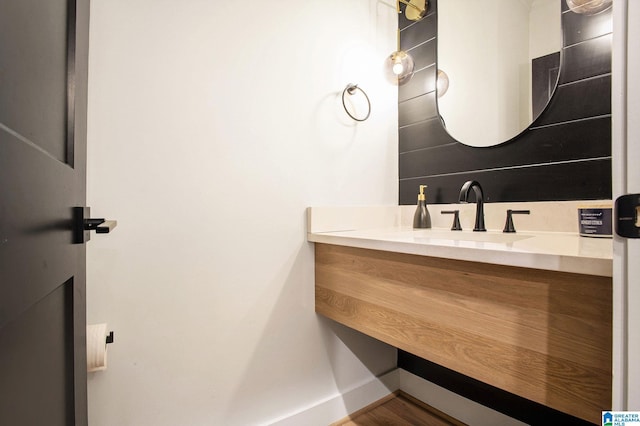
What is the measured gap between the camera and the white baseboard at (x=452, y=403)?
130 centimetres

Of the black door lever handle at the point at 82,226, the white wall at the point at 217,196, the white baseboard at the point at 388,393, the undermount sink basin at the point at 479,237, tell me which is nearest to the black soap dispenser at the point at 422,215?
the undermount sink basin at the point at 479,237

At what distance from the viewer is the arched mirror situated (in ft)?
3.90

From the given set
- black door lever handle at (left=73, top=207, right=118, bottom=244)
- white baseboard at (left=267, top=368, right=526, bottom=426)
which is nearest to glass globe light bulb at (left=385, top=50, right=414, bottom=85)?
black door lever handle at (left=73, top=207, right=118, bottom=244)

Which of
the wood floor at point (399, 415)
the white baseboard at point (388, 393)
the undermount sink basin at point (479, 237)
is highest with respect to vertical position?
the undermount sink basin at point (479, 237)

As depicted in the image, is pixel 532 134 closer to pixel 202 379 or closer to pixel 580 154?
pixel 580 154

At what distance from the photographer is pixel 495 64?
1337 mm

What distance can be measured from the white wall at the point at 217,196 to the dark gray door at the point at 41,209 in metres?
0.31

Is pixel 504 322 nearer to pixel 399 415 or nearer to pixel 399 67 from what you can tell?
pixel 399 415

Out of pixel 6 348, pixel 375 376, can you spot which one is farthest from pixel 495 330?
pixel 375 376

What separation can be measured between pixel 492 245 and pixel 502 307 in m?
0.16

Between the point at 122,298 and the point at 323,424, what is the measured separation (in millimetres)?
1013

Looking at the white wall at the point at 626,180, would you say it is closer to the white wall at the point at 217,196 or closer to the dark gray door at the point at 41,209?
the dark gray door at the point at 41,209
